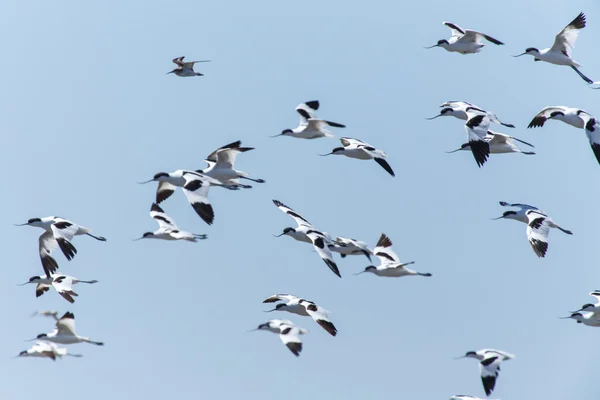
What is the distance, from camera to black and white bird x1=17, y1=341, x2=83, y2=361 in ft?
82.3

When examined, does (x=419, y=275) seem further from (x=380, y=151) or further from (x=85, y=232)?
(x=85, y=232)

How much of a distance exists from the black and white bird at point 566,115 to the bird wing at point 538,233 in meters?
2.08

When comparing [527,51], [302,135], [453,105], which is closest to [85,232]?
[302,135]

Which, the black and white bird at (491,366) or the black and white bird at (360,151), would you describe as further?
the black and white bird at (360,151)

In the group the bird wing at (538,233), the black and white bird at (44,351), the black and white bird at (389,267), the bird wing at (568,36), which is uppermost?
the bird wing at (568,36)

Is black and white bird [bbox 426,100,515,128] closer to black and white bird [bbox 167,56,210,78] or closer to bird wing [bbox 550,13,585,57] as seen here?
bird wing [bbox 550,13,585,57]

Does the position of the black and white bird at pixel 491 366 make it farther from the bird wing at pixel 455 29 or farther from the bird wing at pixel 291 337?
the bird wing at pixel 455 29

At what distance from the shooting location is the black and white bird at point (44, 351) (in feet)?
82.3

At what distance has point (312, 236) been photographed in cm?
2428

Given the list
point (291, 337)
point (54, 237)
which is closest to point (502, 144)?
point (291, 337)

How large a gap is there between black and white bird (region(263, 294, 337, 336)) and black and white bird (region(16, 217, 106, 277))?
4286mm

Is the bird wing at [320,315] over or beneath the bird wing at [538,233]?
beneath

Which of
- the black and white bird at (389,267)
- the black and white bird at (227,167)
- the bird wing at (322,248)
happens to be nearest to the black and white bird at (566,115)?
the black and white bird at (389,267)

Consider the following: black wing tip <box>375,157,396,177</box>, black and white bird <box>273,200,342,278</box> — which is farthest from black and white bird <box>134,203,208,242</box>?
black wing tip <box>375,157,396,177</box>
